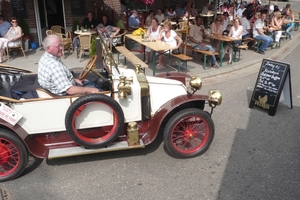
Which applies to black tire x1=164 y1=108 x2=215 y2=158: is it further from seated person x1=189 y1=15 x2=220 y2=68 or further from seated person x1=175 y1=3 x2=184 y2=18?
seated person x1=175 y1=3 x2=184 y2=18

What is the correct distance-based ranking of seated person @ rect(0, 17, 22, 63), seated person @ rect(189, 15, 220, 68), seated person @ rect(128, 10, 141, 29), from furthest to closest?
1. seated person @ rect(128, 10, 141, 29)
2. seated person @ rect(0, 17, 22, 63)
3. seated person @ rect(189, 15, 220, 68)

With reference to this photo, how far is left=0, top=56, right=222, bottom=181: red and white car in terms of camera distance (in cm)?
345

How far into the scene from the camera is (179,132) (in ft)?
13.2

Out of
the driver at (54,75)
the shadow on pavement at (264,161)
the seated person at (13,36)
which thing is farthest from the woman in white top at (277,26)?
the driver at (54,75)

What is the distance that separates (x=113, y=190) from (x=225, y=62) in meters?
6.36

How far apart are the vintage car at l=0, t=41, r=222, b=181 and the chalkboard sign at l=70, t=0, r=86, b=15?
7.18 metres

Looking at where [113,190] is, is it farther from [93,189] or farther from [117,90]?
[117,90]

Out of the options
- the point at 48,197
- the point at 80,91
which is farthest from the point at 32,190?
the point at 80,91

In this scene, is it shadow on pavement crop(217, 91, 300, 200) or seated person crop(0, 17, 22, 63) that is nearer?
shadow on pavement crop(217, 91, 300, 200)

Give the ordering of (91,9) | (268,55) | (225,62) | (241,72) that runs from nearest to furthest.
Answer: (241,72), (225,62), (268,55), (91,9)

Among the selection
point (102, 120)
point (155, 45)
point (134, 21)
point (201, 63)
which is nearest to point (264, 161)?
point (102, 120)

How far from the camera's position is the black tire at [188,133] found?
3832 millimetres

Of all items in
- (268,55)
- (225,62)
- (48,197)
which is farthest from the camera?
(268,55)

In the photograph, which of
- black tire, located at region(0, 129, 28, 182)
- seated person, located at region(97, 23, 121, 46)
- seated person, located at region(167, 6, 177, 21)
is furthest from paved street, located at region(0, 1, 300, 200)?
seated person, located at region(167, 6, 177, 21)
